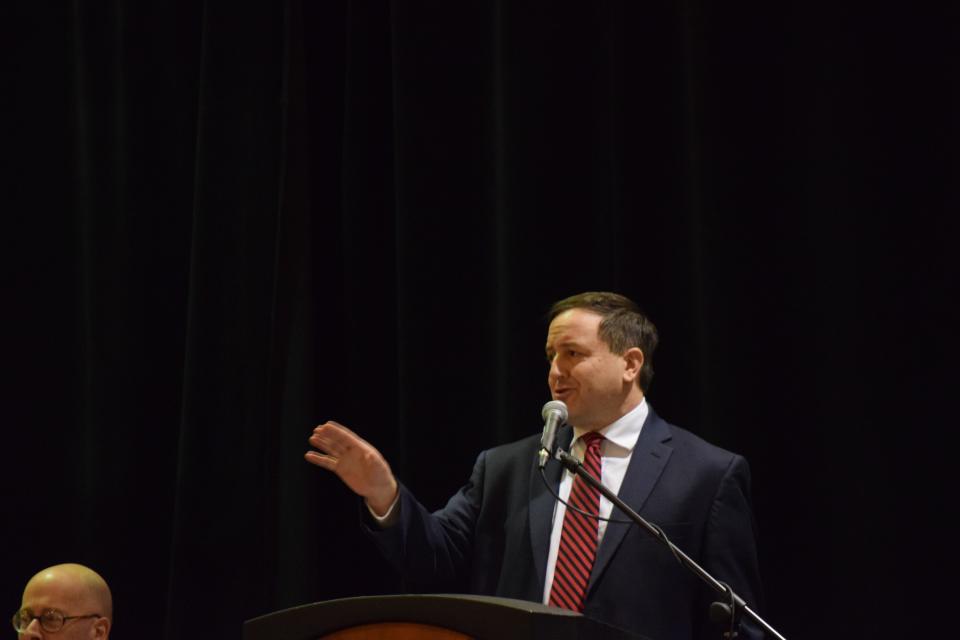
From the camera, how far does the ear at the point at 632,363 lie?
3008 millimetres

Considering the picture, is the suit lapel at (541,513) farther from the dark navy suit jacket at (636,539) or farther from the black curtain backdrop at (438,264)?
the black curtain backdrop at (438,264)

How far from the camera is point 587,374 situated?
296 cm

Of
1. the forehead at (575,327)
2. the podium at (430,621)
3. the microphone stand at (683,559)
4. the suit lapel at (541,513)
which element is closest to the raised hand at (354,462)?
the suit lapel at (541,513)

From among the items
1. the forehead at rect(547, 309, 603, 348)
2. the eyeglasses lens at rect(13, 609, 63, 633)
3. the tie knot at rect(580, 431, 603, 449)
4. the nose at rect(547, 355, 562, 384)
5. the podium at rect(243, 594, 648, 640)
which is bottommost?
the eyeglasses lens at rect(13, 609, 63, 633)

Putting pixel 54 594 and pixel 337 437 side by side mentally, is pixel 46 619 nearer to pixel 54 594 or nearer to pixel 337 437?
pixel 54 594

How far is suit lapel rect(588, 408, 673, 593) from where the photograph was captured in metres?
2.75

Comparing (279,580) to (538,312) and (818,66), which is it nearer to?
(538,312)

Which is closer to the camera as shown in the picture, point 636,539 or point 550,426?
point 550,426

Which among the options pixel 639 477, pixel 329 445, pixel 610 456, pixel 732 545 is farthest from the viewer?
pixel 610 456

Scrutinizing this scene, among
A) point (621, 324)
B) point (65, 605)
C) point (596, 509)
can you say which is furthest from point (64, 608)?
point (621, 324)

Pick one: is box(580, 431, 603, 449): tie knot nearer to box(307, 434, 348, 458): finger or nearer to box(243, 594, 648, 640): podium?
box(307, 434, 348, 458): finger

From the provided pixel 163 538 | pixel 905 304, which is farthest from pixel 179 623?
pixel 905 304

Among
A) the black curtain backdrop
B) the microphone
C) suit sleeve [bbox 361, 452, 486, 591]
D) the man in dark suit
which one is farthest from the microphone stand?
the black curtain backdrop

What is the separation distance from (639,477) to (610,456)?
12 cm
